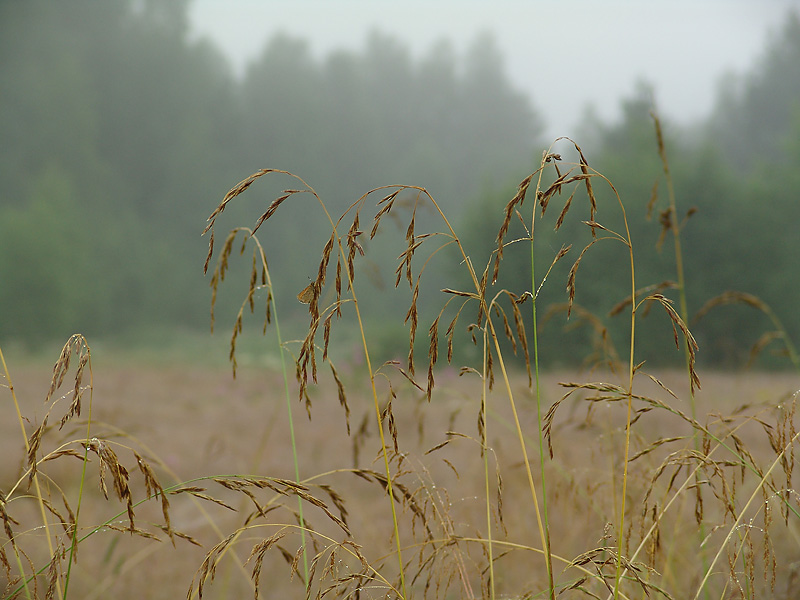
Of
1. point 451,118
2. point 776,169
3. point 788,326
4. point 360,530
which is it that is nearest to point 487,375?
point 360,530

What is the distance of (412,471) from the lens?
0.91 meters

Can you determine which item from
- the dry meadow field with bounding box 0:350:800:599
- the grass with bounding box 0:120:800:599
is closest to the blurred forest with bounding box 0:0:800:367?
the dry meadow field with bounding box 0:350:800:599

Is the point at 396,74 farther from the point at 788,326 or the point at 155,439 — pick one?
the point at 155,439

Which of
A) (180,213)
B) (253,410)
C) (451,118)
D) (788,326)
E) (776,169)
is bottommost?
(253,410)

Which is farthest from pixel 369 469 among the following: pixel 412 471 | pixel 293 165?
pixel 293 165

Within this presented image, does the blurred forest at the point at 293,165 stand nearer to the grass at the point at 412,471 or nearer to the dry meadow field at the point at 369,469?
the dry meadow field at the point at 369,469

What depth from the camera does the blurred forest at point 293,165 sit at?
12.4m

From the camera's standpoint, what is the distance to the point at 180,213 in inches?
897

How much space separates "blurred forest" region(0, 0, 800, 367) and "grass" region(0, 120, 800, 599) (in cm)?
506

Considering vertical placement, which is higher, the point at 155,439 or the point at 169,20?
the point at 169,20

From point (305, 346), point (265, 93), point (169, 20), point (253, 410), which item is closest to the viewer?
point (305, 346)

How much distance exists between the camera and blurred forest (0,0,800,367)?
1239 centimetres

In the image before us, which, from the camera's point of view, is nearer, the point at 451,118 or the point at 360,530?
the point at 360,530

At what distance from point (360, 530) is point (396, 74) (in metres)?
33.9
